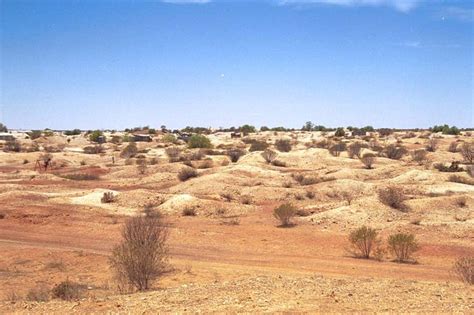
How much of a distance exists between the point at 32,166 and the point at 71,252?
41.9 metres

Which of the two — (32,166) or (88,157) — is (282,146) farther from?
(32,166)

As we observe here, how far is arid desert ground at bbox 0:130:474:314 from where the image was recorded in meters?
11.1

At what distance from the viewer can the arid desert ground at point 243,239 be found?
36.6 feet

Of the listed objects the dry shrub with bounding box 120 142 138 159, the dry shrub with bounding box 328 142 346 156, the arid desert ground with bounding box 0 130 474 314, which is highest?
the dry shrub with bounding box 328 142 346 156

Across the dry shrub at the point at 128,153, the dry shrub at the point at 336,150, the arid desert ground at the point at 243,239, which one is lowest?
the arid desert ground at the point at 243,239

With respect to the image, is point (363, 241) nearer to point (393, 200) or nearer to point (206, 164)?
point (393, 200)

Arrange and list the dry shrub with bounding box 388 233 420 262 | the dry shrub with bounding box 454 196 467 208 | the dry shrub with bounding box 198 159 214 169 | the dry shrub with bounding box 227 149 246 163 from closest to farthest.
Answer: the dry shrub with bounding box 388 233 420 262 → the dry shrub with bounding box 454 196 467 208 → the dry shrub with bounding box 198 159 214 169 → the dry shrub with bounding box 227 149 246 163

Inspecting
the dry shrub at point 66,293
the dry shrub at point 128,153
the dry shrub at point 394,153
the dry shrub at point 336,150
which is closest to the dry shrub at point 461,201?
the dry shrub at point 66,293

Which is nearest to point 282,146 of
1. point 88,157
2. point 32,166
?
point 88,157

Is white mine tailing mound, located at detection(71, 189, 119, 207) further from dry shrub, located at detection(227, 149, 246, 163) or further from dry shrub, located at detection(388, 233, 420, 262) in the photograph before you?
dry shrub, located at detection(227, 149, 246, 163)

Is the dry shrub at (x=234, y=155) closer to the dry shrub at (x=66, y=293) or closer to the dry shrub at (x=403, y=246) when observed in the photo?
the dry shrub at (x=403, y=246)

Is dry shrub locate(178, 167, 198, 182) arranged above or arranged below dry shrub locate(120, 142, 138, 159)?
below

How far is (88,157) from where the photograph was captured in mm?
67938

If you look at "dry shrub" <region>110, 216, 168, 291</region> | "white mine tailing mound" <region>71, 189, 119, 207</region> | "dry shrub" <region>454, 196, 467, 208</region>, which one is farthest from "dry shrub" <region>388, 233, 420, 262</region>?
"white mine tailing mound" <region>71, 189, 119, 207</region>
